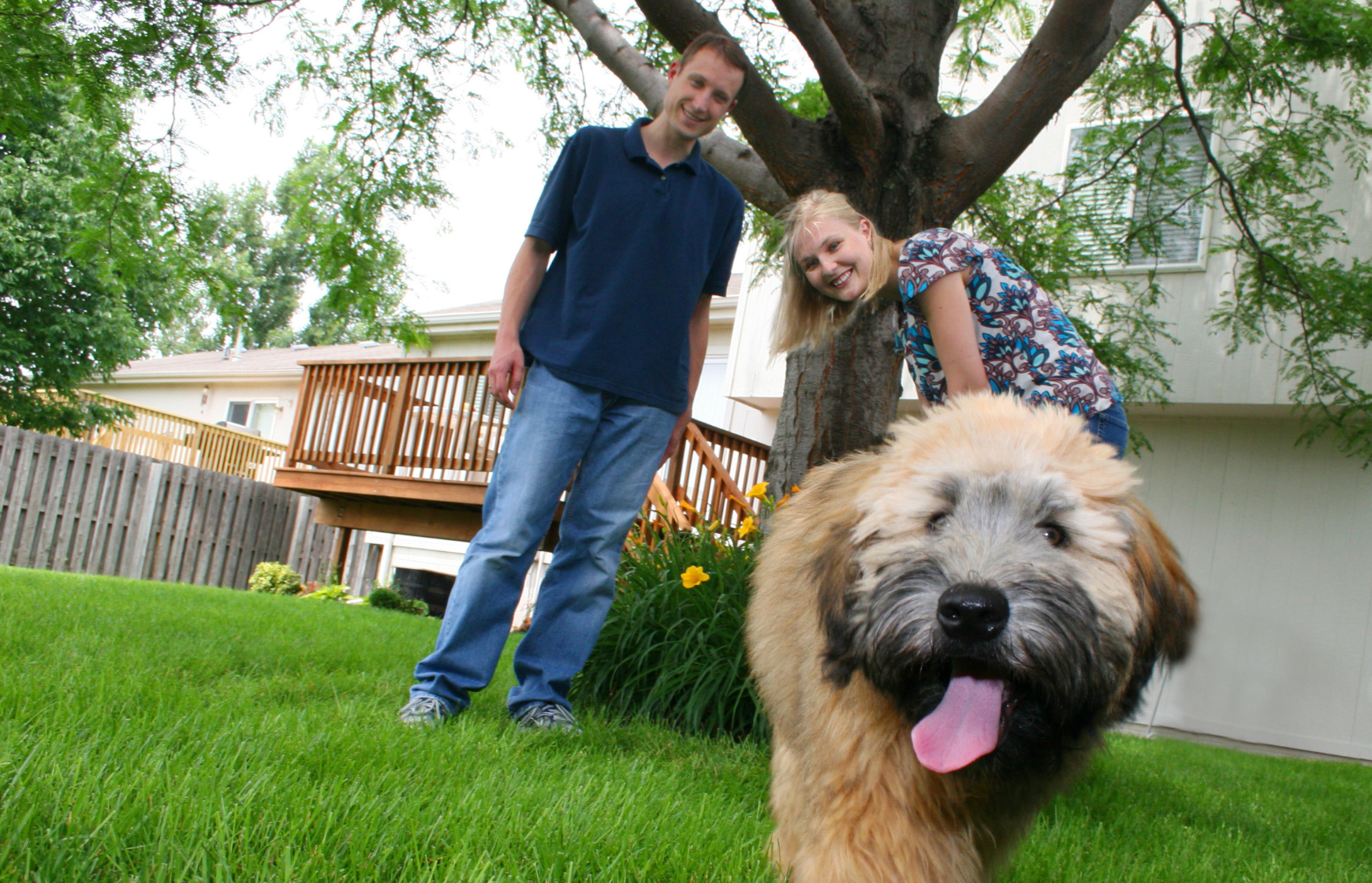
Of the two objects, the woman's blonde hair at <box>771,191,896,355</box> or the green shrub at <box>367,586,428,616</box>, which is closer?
the woman's blonde hair at <box>771,191,896,355</box>

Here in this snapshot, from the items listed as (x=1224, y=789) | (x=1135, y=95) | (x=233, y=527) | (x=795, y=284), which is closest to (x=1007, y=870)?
(x=795, y=284)

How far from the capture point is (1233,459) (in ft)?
29.9

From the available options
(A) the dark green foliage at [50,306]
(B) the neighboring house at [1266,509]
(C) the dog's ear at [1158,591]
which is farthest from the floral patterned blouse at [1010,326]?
(A) the dark green foliage at [50,306]

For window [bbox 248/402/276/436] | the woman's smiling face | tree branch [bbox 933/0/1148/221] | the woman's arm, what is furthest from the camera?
window [bbox 248/402/276/436]

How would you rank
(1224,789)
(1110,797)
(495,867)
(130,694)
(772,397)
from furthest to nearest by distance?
(772,397) < (1224,789) < (1110,797) < (130,694) < (495,867)

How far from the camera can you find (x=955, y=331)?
2281 mm

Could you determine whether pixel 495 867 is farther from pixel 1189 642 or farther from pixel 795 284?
pixel 795 284

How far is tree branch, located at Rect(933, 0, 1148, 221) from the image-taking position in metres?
4.27

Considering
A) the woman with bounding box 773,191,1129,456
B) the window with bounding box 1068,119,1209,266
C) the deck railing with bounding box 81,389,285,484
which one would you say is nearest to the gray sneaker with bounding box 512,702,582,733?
the woman with bounding box 773,191,1129,456

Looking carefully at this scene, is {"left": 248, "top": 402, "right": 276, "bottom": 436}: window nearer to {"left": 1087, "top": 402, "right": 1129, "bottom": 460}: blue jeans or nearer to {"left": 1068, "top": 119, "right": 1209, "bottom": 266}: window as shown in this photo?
{"left": 1068, "top": 119, "right": 1209, "bottom": 266}: window

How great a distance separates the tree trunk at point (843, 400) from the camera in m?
4.48

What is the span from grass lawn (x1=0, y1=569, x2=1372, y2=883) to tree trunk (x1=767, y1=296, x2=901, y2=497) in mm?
1638

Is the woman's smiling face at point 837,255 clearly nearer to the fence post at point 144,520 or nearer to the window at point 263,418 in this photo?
the fence post at point 144,520

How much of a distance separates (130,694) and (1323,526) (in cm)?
945
